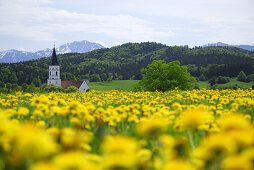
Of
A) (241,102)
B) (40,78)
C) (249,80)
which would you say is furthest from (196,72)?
(241,102)

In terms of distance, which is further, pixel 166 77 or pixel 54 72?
pixel 54 72

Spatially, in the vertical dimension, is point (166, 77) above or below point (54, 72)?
above

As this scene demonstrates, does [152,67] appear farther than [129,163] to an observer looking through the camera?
Yes

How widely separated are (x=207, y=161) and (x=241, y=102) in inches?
190

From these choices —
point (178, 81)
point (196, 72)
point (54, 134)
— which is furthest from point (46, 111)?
point (196, 72)

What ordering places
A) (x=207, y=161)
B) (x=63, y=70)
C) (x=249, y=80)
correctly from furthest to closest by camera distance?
(x=63, y=70) < (x=249, y=80) < (x=207, y=161)

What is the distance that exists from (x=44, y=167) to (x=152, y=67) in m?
44.6

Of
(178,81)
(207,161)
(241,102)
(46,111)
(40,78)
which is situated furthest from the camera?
(40,78)

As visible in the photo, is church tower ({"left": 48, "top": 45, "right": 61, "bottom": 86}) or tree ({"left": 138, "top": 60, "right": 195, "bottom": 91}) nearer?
tree ({"left": 138, "top": 60, "right": 195, "bottom": 91})

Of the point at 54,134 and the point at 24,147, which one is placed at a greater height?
the point at 24,147

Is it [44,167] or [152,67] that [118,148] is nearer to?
[44,167]

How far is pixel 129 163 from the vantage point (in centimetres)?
145

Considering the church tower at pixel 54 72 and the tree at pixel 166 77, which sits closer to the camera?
the tree at pixel 166 77

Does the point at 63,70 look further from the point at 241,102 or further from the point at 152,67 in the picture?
the point at 241,102
